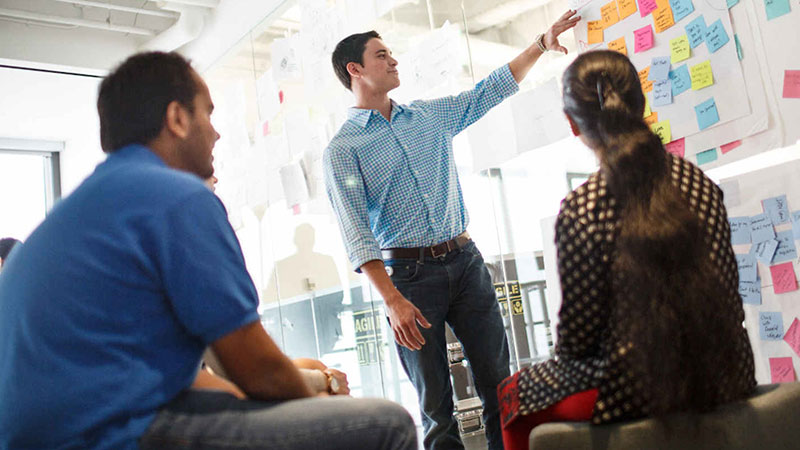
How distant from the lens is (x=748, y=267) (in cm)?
179

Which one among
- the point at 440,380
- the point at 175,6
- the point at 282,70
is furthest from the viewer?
the point at 175,6

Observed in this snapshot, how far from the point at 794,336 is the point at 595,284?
0.89m

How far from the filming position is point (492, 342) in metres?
2.05

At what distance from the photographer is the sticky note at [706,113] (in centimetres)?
183

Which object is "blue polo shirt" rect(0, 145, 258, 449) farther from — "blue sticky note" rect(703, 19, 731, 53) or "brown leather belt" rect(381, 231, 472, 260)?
"blue sticky note" rect(703, 19, 731, 53)

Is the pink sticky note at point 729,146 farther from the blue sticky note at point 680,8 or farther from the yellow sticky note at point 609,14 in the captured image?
the yellow sticky note at point 609,14

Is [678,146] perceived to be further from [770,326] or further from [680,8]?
[770,326]

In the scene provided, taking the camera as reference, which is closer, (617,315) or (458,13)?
(617,315)

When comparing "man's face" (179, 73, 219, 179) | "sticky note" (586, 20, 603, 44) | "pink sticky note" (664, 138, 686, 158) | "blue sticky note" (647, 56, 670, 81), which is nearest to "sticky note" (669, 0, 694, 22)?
"blue sticky note" (647, 56, 670, 81)

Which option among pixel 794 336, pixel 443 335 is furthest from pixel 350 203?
pixel 794 336

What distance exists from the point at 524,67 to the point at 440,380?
3.43ft

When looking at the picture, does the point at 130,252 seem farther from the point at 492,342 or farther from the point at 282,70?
the point at 282,70

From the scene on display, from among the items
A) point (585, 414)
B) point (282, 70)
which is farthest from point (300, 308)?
point (585, 414)

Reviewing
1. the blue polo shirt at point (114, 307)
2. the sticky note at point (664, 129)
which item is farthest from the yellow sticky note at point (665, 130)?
the blue polo shirt at point (114, 307)
